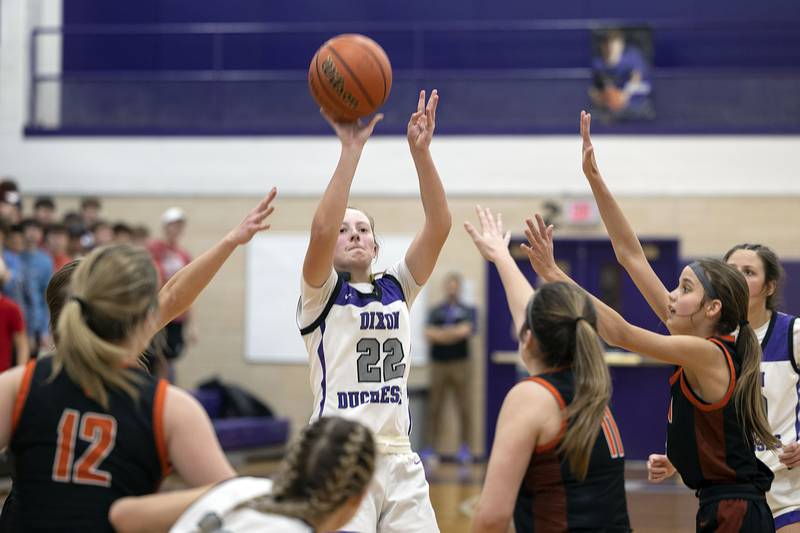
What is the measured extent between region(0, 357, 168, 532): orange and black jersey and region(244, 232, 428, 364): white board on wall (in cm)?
979

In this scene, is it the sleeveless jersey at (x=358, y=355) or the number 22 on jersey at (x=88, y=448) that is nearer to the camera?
the number 22 on jersey at (x=88, y=448)

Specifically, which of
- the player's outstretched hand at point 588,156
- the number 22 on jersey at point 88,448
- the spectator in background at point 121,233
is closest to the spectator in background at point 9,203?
the spectator in background at point 121,233

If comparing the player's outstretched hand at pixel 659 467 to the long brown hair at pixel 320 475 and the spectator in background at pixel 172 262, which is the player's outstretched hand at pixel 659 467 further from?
the spectator in background at pixel 172 262

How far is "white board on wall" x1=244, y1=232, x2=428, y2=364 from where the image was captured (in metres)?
12.4

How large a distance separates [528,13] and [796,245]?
4.43 metres

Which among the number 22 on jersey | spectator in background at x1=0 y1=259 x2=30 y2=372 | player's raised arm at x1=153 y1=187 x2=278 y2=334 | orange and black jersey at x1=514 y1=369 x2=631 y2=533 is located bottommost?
spectator in background at x1=0 y1=259 x2=30 y2=372

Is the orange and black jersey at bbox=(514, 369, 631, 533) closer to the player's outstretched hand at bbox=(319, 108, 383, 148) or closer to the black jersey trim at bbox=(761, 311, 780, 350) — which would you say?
the player's outstretched hand at bbox=(319, 108, 383, 148)

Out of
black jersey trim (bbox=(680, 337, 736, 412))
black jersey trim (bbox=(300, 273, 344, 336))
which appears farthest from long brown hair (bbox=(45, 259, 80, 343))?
black jersey trim (bbox=(680, 337, 736, 412))

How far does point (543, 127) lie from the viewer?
12.3 meters

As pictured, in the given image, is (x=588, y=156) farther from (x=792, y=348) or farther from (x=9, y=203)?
(x=9, y=203)

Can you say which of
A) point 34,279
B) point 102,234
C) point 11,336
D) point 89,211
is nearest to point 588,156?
point 11,336

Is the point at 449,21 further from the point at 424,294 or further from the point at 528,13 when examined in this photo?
the point at 424,294

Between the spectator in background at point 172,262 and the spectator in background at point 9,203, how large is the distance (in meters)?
1.38

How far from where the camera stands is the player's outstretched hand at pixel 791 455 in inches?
160
